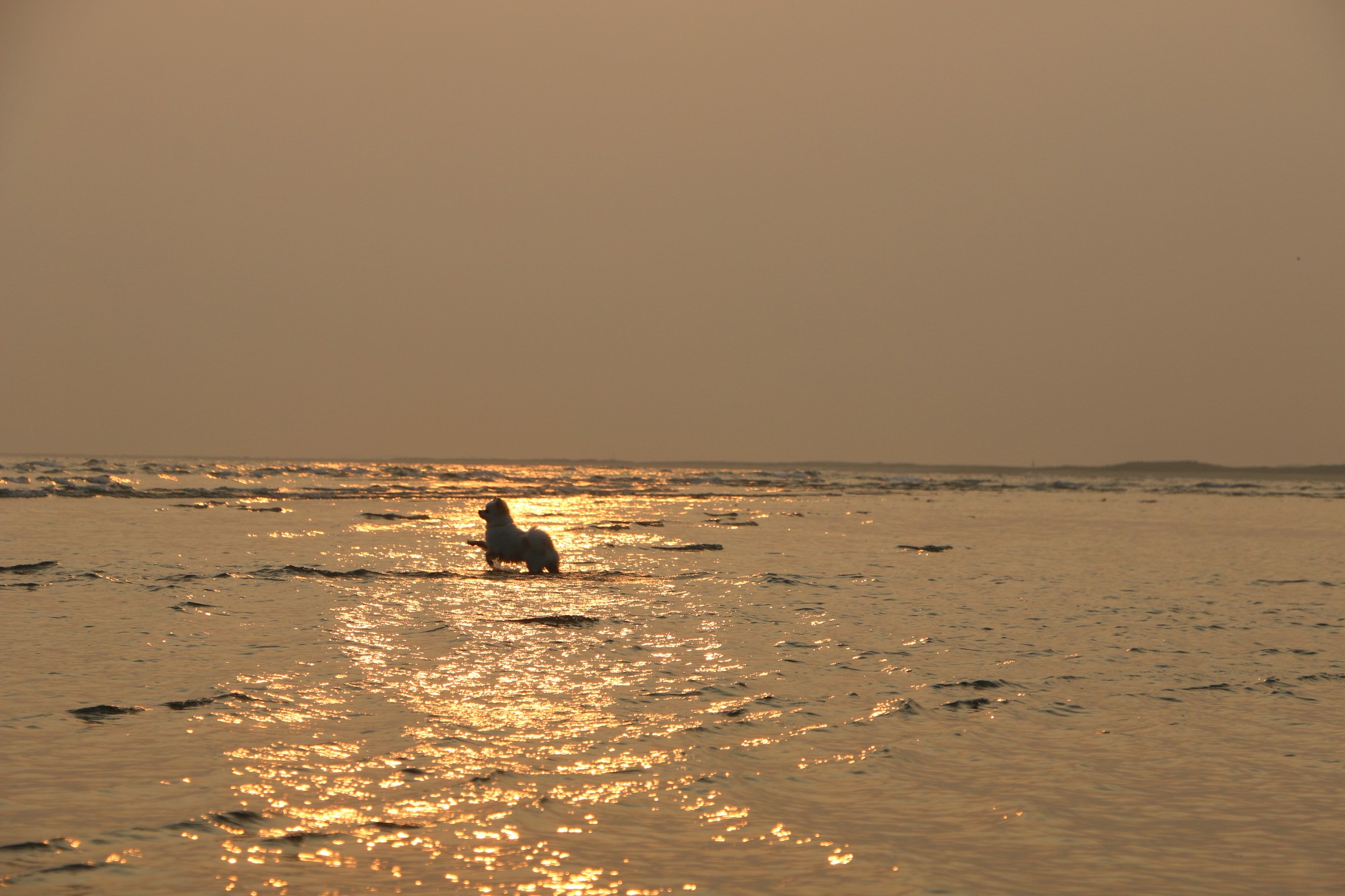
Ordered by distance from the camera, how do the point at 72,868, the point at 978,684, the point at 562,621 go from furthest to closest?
the point at 562,621 → the point at 978,684 → the point at 72,868

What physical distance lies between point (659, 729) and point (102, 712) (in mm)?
3544

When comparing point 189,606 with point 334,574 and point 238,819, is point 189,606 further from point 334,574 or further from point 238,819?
point 238,819

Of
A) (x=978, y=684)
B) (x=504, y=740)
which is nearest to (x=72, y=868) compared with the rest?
(x=504, y=740)

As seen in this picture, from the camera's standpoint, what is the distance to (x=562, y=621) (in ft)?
36.6

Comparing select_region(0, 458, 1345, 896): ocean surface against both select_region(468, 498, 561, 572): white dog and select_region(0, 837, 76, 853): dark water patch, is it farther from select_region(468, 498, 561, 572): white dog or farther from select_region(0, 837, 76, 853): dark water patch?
select_region(468, 498, 561, 572): white dog

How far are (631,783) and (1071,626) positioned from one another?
7.44 meters

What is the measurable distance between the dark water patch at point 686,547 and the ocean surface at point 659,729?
3.61 m

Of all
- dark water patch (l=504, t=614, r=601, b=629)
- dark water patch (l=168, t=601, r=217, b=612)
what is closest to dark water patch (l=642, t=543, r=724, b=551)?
dark water patch (l=504, t=614, r=601, b=629)

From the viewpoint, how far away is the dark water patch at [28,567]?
1399 cm

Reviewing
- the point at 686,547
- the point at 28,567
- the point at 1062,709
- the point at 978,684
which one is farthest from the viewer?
the point at 686,547

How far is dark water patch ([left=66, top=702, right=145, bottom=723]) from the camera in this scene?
675cm

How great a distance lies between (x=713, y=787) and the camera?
5.72 metres

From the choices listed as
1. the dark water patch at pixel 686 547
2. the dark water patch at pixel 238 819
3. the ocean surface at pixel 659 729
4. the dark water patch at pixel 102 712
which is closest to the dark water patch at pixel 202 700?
the ocean surface at pixel 659 729

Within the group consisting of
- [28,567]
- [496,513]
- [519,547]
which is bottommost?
[28,567]
